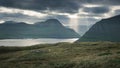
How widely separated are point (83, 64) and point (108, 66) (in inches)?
208

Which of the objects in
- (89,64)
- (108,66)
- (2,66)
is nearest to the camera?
(108,66)

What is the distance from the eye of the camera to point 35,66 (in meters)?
47.6

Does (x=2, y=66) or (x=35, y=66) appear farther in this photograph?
(x=2, y=66)

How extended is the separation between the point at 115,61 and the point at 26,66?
17.7 meters

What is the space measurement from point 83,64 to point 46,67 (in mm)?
7593

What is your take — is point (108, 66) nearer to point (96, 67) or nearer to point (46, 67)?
point (96, 67)

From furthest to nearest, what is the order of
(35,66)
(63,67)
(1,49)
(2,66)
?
(1,49), (2,66), (35,66), (63,67)

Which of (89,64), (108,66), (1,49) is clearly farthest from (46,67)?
(1,49)

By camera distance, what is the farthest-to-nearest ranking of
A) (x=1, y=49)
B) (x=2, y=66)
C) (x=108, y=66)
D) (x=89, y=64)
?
(x=1, y=49) → (x=2, y=66) → (x=89, y=64) → (x=108, y=66)

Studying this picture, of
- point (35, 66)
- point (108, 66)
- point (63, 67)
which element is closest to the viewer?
point (108, 66)

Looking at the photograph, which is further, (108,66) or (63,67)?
(63,67)

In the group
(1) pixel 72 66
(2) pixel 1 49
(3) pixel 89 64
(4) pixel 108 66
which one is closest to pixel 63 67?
(1) pixel 72 66

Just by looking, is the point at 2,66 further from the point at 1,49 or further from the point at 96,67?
the point at 1,49

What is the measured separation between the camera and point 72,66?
43156 millimetres
